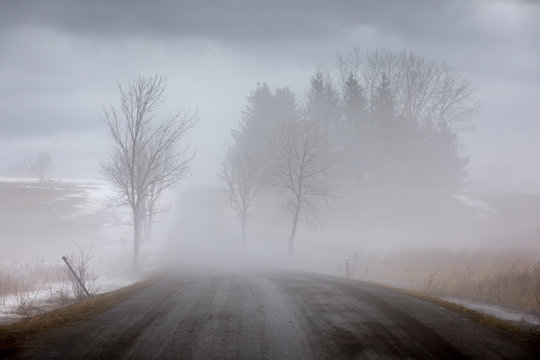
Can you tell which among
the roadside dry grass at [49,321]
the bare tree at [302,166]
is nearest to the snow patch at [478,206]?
the bare tree at [302,166]

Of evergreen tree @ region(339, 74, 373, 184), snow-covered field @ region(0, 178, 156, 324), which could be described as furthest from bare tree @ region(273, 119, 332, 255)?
snow-covered field @ region(0, 178, 156, 324)

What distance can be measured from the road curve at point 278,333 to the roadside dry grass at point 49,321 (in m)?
0.31

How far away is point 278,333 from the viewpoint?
7691 mm

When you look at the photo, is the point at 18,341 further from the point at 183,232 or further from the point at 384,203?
the point at 183,232

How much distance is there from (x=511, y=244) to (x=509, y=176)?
70.2 meters

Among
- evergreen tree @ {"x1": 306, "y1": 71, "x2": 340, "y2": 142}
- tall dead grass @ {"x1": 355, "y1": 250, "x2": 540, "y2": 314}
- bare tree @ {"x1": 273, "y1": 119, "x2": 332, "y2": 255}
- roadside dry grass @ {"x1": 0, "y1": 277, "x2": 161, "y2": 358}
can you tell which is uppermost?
evergreen tree @ {"x1": 306, "y1": 71, "x2": 340, "y2": 142}

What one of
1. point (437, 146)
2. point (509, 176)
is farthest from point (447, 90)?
point (509, 176)

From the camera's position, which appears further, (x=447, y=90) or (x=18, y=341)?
(x=447, y=90)

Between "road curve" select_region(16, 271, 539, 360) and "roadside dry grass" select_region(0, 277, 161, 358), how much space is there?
0.31 m

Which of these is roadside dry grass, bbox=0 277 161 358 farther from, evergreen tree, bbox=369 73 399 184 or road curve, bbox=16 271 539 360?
evergreen tree, bbox=369 73 399 184

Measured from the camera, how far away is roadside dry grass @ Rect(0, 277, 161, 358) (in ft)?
23.0

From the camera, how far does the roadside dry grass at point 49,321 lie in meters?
7.01

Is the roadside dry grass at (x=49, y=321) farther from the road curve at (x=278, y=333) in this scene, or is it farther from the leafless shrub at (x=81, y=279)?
the leafless shrub at (x=81, y=279)

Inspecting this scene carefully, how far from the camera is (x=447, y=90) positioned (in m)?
56.7
